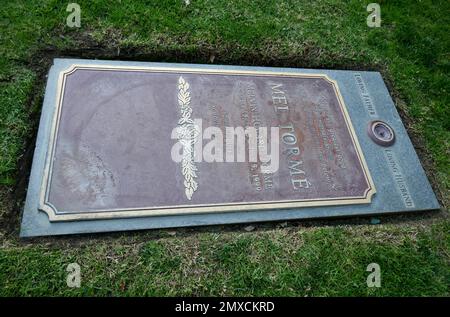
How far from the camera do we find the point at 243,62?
12.6 ft

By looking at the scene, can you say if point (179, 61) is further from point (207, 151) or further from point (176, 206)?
point (176, 206)

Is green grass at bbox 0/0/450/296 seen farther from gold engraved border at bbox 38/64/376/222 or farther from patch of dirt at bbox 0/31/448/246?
gold engraved border at bbox 38/64/376/222

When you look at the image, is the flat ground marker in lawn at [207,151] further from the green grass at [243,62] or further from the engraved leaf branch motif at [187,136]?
the green grass at [243,62]

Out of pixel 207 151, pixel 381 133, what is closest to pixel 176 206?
pixel 207 151

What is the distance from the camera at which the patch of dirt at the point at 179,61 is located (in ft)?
8.92

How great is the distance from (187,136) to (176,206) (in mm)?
557

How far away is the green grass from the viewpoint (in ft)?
8.58

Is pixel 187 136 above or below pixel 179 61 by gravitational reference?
below

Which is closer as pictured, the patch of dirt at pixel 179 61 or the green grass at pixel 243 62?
the green grass at pixel 243 62

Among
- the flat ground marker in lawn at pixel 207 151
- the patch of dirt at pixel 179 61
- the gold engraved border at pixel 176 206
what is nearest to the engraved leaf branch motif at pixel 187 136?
the flat ground marker in lawn at pixel 207 151

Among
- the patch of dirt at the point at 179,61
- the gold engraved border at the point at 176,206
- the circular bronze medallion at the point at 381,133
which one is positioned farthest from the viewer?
the circular bronze medallion at the point at 381,133

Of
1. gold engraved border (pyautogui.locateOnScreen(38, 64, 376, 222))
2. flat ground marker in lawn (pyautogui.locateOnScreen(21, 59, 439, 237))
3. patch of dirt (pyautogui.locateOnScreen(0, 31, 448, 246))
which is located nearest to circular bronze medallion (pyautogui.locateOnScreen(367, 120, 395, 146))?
flat ground marker in lawn (pyautogui.locateOnScreen(21, 59, 439, 237))

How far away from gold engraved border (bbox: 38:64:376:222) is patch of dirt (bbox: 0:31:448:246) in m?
0.15
